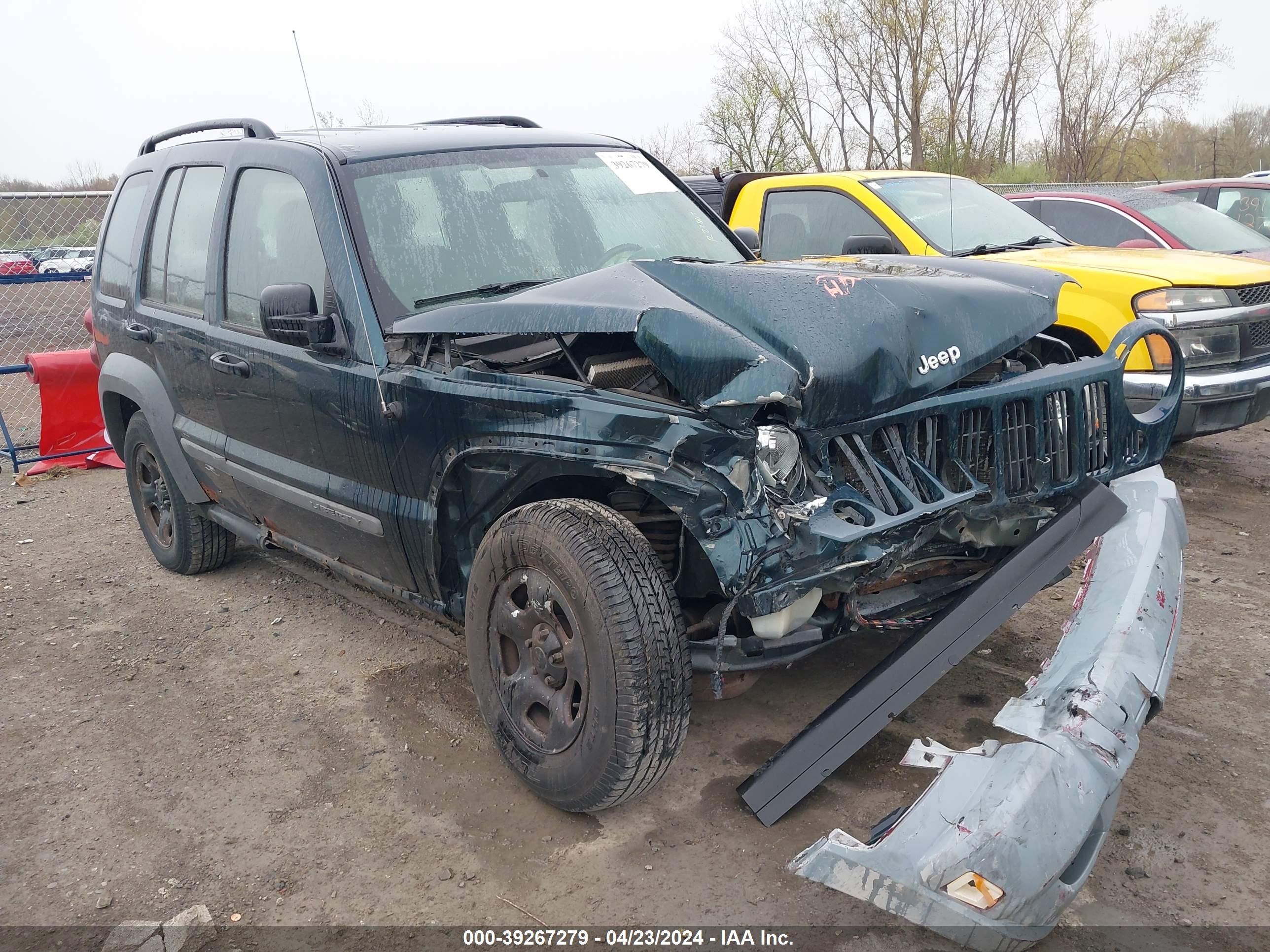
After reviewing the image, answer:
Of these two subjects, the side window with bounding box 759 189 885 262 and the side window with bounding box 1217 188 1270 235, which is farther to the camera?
the side window with bounding box 1217 188 1270 235

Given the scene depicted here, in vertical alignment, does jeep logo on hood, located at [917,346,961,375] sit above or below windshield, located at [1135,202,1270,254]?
above

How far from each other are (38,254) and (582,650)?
10009mm

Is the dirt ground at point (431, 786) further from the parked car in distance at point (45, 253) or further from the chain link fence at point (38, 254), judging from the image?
the parked car in distance at point (45, 253)

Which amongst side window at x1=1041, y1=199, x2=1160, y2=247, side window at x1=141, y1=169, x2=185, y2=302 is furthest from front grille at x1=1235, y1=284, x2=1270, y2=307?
side window at x1=141, y1=169, x2=185, y2=302

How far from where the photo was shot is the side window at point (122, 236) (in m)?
4.77

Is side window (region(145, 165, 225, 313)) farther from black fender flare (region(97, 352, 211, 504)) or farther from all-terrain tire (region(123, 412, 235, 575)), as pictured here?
all-terrain tire (region(123, 412, 235, 575))

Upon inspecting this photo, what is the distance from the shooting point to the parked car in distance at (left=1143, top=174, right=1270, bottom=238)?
31.8 feet

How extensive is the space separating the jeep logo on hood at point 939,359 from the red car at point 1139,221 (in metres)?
5.41

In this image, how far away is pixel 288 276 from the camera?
360cm

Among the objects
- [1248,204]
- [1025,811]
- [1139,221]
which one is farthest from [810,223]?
[1248,204]

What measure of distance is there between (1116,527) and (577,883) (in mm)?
1910

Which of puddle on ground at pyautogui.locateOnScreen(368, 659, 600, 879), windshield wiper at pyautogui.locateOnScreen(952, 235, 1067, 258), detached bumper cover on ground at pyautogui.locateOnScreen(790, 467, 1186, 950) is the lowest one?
puddle on ground at pyautogui.locateOnScreen(368, 659, 600, 879)

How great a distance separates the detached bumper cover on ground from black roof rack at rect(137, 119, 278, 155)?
11.0 feet

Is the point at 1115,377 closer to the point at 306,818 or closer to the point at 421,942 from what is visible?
the point at 421,942
